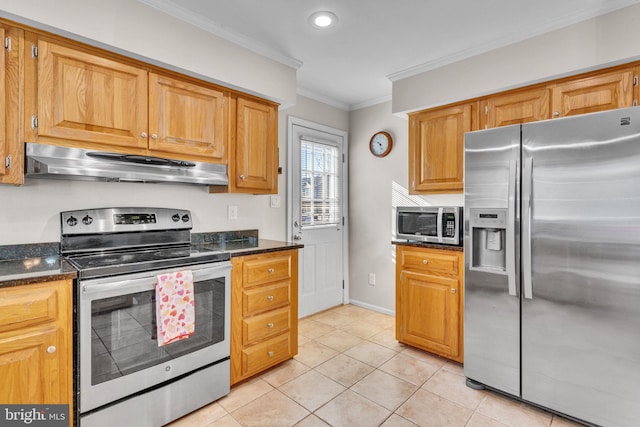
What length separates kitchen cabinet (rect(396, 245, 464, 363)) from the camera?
2539mm

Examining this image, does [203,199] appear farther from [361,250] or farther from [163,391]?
[361,250]

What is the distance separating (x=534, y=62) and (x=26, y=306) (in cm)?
325

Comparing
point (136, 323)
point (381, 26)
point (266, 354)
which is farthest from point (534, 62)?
point (136, 323)

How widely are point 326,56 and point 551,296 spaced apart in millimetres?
2371

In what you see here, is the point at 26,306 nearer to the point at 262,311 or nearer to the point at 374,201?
the point at 262,311

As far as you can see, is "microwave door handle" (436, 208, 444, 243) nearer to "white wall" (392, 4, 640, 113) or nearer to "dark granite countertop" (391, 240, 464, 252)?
"dark granite countertop" (391, 240, 464, 252)

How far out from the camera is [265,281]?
2.39 meters

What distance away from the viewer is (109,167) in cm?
191

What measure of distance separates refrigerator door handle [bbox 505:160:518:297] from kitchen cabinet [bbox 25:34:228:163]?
1.95 meters

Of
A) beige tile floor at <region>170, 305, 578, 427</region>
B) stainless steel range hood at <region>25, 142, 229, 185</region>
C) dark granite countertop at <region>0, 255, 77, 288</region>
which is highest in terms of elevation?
stainless steel range hood at <region>25, 142, 229, 185</region>

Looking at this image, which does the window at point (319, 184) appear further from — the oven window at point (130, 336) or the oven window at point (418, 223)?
the oven window at point (130, 336)

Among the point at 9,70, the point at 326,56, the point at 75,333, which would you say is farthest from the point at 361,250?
the point at 9,70

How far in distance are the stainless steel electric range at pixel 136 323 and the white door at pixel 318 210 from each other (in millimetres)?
1469

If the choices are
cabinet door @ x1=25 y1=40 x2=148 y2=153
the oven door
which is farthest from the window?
cabinet door @ x1=25 y1=40 x2=148 y2=153
